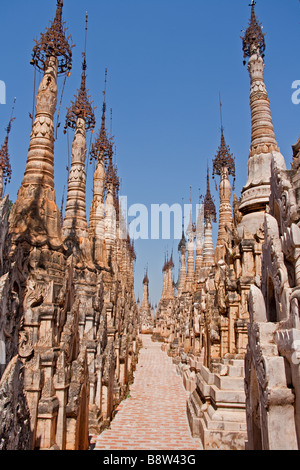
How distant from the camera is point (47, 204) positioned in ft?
26.9

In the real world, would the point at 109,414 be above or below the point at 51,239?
below

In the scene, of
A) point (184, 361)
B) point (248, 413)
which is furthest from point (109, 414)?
point (184, 361)

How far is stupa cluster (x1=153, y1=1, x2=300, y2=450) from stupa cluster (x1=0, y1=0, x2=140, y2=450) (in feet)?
7.60

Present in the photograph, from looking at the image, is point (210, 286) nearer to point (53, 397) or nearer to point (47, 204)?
point (47, 204)

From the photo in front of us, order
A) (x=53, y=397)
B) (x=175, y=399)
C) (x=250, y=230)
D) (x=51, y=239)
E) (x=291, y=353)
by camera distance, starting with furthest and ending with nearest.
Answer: (x=175, y=399) < (x=250, y=230) < (x=51, y=239) < (x=53, y=397) < (x=291, y=353)

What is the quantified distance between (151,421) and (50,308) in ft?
21.9

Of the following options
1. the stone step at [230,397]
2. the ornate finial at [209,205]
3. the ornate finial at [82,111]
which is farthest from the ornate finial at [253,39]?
the ornate finial at [209,205]

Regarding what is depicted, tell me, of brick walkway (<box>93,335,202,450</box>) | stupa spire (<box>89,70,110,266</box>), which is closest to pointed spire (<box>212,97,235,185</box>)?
stupa spire (<box>89,70,110,266</box>)

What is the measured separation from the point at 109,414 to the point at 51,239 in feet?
17.8

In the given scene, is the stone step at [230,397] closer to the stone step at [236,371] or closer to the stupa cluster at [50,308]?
the stone step at [236,371]

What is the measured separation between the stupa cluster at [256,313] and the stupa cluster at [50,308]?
91.2 inches

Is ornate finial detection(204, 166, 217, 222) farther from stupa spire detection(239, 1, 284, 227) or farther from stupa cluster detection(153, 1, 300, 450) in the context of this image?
stupa spire detection(239, 1, 284, 227)

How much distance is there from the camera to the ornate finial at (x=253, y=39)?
1231 cm

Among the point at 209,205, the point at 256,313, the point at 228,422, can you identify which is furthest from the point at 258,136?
the point at 209,205
